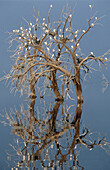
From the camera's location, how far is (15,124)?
14.5 ft

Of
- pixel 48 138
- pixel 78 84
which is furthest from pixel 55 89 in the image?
pixel 48 138

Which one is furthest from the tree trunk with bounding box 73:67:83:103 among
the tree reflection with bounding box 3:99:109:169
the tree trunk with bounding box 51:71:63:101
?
the tree reflection with bounding box 3:99:109:169

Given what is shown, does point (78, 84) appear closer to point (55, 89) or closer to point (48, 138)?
point (55, 89)

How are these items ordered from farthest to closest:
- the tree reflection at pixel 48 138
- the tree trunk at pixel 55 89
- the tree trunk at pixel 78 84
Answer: the tree trunk at pixel 55 89, the tree trunk at pixel 78 84, the tree reflection at pixel 48 138

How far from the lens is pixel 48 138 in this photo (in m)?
3.58

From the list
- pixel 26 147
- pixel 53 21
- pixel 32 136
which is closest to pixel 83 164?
pixel 26 147

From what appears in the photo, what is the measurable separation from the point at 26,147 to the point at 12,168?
1.90 feet

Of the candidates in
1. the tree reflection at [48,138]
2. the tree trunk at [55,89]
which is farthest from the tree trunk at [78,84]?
the tree reflection at [48,138]

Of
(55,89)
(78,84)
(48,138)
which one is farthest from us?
(55,89)

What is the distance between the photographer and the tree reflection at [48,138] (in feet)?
9.21

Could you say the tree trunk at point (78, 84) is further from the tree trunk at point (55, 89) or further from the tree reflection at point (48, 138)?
the tree reflection at point (48, 138)

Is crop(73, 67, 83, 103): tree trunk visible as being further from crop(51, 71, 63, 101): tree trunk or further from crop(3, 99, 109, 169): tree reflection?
crop(3, 99, 109, 169): tree reflection

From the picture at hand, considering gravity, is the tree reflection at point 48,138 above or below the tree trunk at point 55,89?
below

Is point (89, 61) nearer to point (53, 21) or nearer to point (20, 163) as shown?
point (53, 21)
